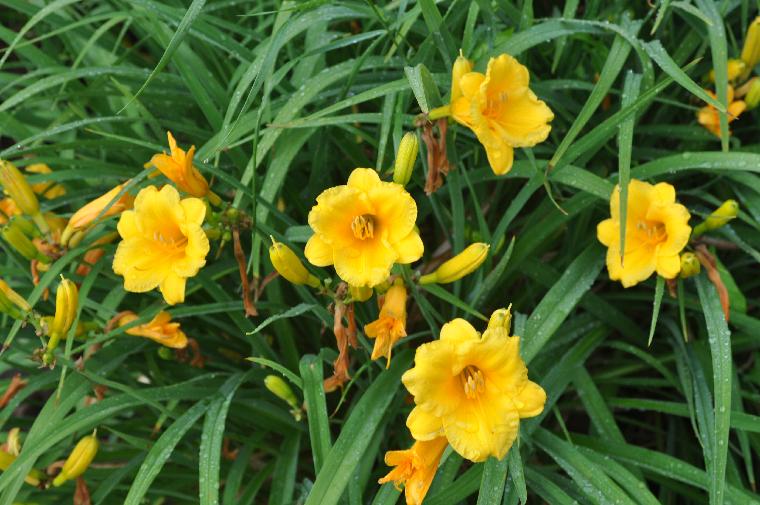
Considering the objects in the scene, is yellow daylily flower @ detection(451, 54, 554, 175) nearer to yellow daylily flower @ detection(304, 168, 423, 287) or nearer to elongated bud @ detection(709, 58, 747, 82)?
yellow daylily flower @ detection(304, 168, 423, 287)

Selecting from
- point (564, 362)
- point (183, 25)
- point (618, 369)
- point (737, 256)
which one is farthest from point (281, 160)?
point (737, 256)

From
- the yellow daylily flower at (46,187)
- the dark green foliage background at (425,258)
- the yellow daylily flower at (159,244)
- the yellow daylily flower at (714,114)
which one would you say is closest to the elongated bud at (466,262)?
the dark green foliage background at (425,258)

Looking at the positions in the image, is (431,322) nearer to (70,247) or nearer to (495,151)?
(495,151)

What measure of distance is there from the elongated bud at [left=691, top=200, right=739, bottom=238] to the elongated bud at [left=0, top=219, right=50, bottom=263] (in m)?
1.14

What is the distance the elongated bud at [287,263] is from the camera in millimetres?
1151

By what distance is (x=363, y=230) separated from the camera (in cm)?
117

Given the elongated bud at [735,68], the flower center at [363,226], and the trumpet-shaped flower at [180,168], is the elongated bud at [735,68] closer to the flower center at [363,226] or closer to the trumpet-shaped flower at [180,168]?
the flower center at [363,226]

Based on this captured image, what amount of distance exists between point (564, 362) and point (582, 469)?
0.27 m

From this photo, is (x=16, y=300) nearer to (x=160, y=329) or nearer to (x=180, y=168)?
(x=160, y=329)

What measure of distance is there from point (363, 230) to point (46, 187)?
3.04ft

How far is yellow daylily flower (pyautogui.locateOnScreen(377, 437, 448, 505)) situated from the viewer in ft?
3.77

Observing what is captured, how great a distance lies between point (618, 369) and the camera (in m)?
1.67

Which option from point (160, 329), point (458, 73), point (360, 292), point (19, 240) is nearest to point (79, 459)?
point (160, 329)

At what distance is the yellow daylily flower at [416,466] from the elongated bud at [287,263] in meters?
0.28
